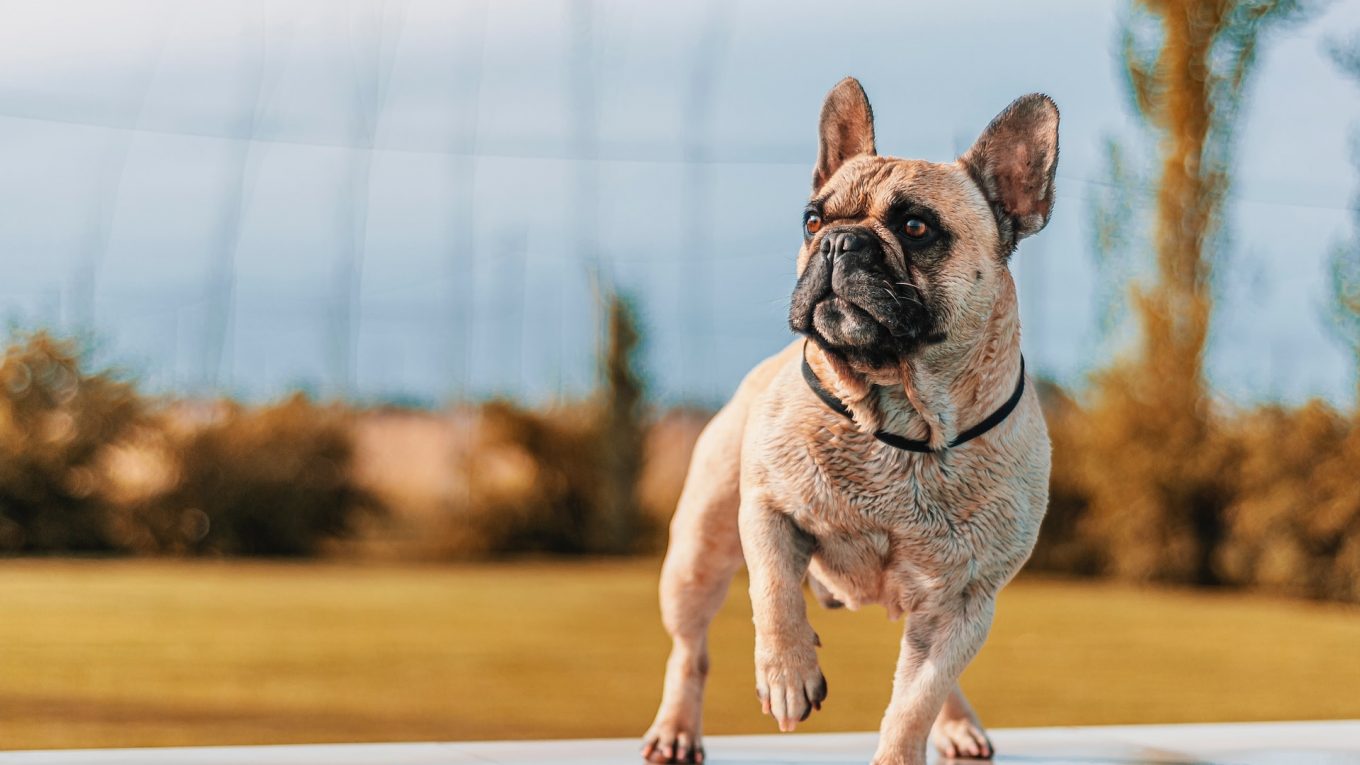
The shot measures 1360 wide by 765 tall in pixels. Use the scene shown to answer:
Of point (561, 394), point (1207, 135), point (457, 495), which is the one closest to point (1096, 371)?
point (1207, 135)

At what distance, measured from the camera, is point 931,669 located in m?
3.61

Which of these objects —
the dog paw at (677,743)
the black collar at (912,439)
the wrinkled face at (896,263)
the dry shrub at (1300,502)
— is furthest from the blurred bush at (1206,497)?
the wrinkled face at (896,263)

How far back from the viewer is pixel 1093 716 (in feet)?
32.7

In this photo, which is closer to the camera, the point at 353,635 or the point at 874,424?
the point at 874,424

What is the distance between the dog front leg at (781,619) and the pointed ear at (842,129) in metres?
0.88

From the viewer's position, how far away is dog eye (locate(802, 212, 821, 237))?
3.52 metres

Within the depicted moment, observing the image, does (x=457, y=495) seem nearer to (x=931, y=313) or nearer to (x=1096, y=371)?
(x=1096, y=371)

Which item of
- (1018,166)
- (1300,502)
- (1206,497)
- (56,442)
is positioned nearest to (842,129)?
(1018,166)

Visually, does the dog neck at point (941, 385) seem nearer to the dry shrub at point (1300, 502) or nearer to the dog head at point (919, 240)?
the dog head at point (919, 240)

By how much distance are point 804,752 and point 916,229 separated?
2294 mm

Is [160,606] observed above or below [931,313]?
below

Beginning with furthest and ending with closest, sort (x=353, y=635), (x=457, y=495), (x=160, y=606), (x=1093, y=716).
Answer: (x=457, y=495) < (x=160, y=606) < (x=353, y=635) < (x=1093, y=716)

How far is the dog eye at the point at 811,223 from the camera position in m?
3.52

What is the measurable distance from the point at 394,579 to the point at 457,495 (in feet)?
9.17
